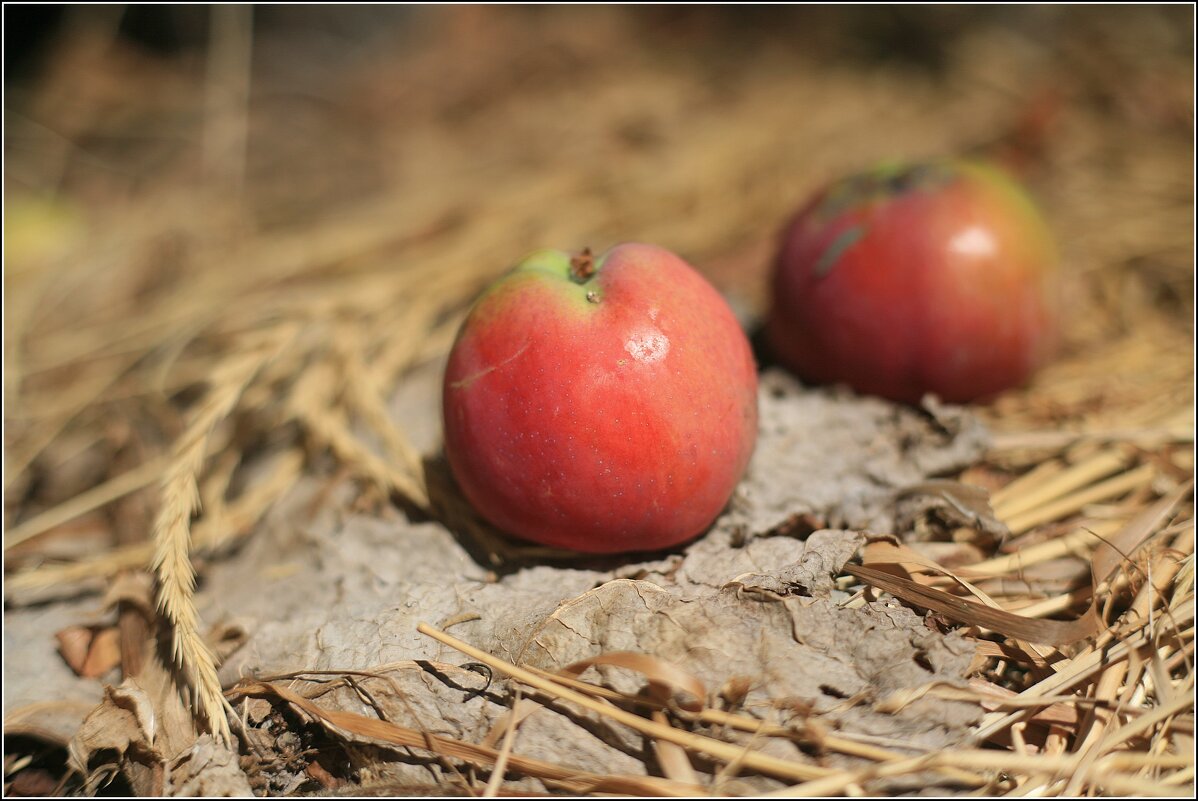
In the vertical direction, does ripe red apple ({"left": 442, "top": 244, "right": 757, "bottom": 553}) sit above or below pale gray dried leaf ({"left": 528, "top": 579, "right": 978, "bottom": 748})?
above

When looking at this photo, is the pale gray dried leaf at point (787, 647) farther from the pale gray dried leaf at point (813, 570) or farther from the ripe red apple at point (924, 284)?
the ripe red apple at point (924, 284)

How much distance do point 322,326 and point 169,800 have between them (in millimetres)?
1306

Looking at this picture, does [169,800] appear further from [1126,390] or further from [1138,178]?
[1138,178]

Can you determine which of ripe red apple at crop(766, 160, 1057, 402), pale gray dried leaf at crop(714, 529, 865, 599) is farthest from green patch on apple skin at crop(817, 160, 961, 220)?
pale gray dried leaf at crop(714, 529, 865, 599)

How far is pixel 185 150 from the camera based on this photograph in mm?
3420

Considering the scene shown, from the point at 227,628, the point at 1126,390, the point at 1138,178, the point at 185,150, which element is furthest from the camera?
the point at 185,150

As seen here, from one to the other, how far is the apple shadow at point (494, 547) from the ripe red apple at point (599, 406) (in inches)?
3.1

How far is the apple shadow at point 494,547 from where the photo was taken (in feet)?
4.77

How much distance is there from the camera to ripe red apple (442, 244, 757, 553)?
4.14ft

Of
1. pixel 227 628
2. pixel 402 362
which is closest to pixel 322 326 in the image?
pixel 402 362

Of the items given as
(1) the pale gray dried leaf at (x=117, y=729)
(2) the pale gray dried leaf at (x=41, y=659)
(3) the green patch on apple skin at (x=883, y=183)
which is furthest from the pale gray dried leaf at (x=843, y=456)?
(2) the pale gray dried leaf at (x=41, y=659)

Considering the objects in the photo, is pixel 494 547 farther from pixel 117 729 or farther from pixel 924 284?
pixel 924 284

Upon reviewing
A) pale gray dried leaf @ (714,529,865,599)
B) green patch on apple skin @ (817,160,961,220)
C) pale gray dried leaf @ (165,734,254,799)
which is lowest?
pale gray dried leaf @ (165,734,254,799)

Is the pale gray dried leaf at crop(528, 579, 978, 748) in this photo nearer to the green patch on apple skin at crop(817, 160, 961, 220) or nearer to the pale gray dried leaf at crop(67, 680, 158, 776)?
the pale gray dried leaf at crop(67, 680, 158, 776)
